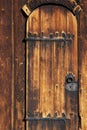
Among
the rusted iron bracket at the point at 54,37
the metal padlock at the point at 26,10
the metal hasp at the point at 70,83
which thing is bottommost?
the metal hasp at the point at 70,83

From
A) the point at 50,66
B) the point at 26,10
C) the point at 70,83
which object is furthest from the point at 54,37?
the point at 70,83

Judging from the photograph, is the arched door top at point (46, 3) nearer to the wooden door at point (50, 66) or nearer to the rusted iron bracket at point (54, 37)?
the wooden door at point (50, 66)

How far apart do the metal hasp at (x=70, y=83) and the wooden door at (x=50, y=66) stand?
11 mm

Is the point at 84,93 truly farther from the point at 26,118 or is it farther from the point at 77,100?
the point at 26,118

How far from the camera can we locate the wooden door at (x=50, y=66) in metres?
5.73

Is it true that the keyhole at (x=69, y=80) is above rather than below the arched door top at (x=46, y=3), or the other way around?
below

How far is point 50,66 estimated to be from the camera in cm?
573

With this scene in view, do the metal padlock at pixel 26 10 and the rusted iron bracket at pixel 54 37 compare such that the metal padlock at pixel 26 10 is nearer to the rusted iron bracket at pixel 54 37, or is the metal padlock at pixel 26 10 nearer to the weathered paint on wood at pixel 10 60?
the weathered paint on wood at pixel 10 60

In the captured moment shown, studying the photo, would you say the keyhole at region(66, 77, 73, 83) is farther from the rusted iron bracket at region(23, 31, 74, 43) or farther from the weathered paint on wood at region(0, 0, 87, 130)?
the rusted iron bracket at region(23, 31, 74, 43)

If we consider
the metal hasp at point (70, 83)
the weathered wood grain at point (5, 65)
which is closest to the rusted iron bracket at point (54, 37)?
the weathered wood grain at point (5, 65)

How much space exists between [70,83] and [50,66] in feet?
1.03

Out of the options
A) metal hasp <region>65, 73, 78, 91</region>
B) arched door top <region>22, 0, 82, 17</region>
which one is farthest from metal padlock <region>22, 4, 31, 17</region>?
metal hasp <region>65, 73, 78, 91</region>

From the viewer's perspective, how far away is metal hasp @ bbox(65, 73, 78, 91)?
18.9 ft

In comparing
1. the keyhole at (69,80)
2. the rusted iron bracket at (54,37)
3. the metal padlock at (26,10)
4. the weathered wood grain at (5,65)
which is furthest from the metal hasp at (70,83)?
the metal padlock at (26,10)
